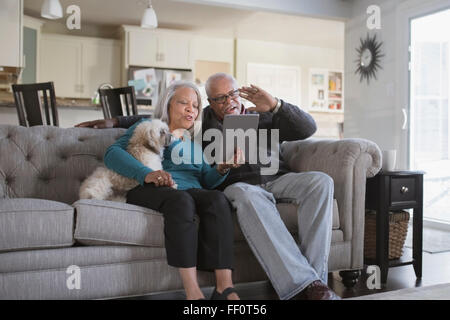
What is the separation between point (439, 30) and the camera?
13.9 ft

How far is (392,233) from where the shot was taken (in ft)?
7.63

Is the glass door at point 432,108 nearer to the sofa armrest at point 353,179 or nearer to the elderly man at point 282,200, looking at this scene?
the sofa armrest at point 353,179

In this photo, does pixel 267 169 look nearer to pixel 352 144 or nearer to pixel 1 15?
pixel 352 144

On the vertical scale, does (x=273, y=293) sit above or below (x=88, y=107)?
below

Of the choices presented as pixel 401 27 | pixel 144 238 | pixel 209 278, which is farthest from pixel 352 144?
pixel 401 27

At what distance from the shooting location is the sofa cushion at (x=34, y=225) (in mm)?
1470

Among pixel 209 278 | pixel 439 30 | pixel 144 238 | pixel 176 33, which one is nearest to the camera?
pixel 144 238

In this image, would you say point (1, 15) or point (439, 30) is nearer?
point (439, 30)

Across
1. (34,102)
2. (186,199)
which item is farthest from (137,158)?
(34,102)

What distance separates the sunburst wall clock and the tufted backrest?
3.56 m

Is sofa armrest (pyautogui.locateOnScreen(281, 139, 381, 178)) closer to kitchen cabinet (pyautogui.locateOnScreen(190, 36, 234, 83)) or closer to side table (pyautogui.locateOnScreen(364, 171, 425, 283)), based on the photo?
side table (pyautogui.locateOnScreen(364, 171, 425, 283))

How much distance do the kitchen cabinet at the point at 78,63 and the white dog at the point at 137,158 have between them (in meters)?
5.57
